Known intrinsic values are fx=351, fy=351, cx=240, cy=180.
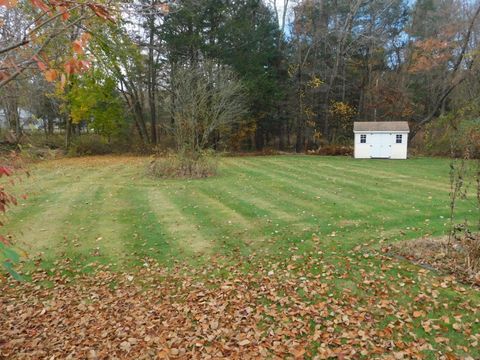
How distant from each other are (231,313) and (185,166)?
Result: 9.84 meters

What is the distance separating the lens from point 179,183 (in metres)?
Result: 12.4

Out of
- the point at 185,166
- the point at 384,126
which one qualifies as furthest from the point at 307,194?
the point at 384,126

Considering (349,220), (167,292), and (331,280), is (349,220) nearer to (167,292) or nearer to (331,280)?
(331,280)

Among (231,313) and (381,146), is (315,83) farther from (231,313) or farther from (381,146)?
(231,313)

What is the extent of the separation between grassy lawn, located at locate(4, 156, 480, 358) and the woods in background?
11357 millimetres

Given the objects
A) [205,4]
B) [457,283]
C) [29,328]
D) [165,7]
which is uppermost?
[205,4]

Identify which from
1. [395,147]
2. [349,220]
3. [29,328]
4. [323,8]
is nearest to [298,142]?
[395,147]

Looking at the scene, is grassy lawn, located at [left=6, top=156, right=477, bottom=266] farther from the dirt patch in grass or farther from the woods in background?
the woods in background

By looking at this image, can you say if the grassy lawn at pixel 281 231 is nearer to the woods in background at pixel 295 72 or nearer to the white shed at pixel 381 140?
the white shed at pixel 381 140

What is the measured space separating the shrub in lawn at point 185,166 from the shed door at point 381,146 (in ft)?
41.8

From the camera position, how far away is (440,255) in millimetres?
5418

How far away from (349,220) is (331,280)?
112 inches

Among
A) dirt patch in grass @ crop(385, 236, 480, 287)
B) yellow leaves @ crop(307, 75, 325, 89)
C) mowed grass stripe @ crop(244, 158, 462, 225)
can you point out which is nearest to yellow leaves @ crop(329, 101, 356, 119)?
yellow leaves @ crop(307, 75, 325, 89)

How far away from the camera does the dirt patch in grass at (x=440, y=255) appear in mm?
4886
